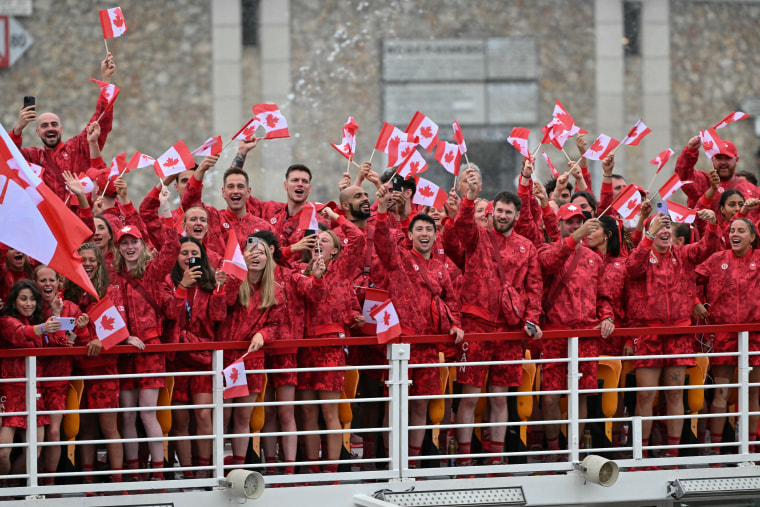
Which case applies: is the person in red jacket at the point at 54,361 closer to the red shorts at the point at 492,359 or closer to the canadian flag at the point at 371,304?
the canadian flag at the point at 371,304

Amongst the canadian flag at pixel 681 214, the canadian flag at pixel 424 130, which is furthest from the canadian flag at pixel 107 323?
the canadian flag at pixel 681 214

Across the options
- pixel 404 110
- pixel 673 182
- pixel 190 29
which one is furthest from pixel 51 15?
pixel 673 182

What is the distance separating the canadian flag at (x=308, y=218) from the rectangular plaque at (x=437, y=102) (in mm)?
12511

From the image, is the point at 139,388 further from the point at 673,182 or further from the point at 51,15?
the point at 51,15

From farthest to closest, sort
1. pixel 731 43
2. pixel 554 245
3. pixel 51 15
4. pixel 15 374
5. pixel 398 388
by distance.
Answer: pixel 731 43 → pixel 51 15 → pixel 554 245 → pixel 398 388 → pixel 15 374

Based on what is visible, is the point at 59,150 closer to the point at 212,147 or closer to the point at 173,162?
the point at 173,162

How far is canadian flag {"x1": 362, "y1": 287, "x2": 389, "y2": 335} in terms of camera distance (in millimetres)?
8422

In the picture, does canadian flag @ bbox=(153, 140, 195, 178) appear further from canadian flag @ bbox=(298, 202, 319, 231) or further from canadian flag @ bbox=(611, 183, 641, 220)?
canadian flag @ bbox=(611, 183, 641, 220)

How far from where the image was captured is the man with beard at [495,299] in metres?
8.54

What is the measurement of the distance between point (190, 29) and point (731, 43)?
10.2 m

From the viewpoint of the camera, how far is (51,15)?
20.5 m

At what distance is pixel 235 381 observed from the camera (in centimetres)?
783

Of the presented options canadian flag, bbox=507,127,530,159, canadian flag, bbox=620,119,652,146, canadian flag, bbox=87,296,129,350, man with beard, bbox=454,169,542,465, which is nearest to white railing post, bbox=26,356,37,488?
canadian flag, bbox=87,296,129,350

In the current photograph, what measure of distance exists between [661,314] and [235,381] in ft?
10.7
